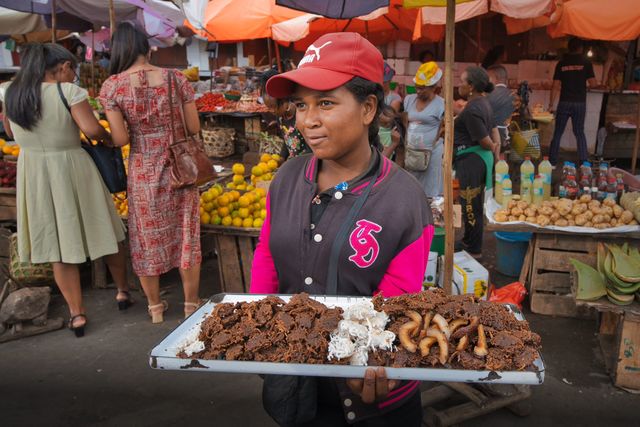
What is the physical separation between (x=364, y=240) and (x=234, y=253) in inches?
133

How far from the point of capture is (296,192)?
1.83m

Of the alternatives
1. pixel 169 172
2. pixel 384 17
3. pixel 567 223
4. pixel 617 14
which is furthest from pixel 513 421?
pixel 384 17

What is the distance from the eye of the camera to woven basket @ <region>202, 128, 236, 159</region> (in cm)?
1073

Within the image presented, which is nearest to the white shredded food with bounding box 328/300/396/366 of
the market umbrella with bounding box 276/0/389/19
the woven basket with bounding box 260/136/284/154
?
the market umbrella with bounding box 276/0/389/19

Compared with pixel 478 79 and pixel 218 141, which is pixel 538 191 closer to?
pixel 478 79

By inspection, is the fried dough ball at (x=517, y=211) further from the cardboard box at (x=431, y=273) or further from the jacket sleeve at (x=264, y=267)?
the jacket sleeve at (x=264, y=267)

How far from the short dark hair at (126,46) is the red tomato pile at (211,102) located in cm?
723

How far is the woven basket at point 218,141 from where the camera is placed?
10734 mm

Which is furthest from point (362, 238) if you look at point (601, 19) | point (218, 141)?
point (218, 141)

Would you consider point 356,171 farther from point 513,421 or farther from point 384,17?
point 384,17

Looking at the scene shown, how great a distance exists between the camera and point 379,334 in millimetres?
1524

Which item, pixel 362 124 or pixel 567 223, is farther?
pixel 567 223

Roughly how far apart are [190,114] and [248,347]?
3069mm

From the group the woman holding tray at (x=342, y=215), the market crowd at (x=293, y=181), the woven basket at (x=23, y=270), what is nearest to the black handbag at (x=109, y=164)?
the market crowd at (x=293, y=181)
